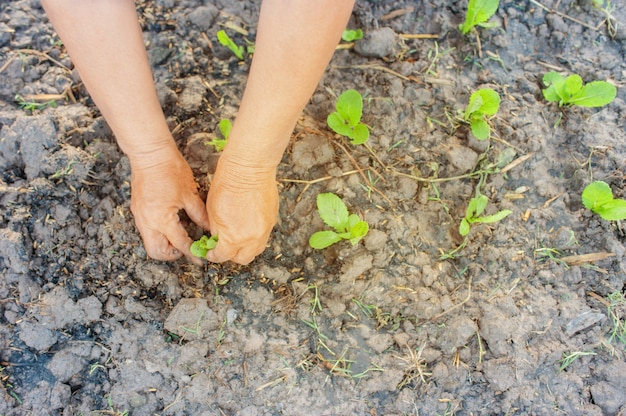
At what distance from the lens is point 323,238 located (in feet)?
6.03

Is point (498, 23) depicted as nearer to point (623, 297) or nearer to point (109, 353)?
point (623, 297)

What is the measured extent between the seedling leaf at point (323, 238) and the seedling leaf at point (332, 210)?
36 millimetres

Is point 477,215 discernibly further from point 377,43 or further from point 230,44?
point 230,44

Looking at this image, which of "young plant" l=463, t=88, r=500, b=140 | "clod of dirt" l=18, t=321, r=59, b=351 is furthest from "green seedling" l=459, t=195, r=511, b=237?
"clod of dirt" l=18, t=321, r=59, b=351

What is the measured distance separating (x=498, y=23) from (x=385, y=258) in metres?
1.14

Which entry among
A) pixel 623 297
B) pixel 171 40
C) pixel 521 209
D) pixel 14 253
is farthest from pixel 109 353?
pixel 623 297

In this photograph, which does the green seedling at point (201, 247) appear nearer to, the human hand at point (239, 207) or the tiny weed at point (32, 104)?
the human hand at point (239, 207)

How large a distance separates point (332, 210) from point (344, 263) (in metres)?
0.21

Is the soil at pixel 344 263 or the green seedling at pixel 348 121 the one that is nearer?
the soil at pixel 344 263

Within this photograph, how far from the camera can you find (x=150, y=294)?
6.11 ft

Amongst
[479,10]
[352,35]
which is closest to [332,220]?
[352,35]

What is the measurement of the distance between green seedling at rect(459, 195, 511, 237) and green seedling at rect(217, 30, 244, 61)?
1075 mm

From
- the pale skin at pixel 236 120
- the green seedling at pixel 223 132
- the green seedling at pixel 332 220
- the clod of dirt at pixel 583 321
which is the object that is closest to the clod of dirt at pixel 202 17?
the green seedling at pixel 223 132

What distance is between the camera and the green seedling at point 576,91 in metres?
1.99
